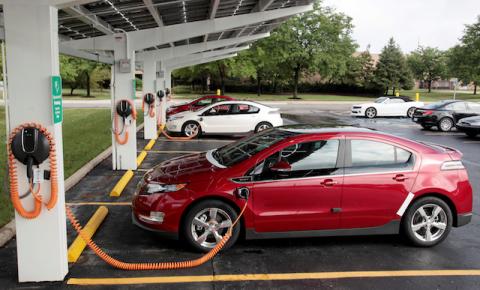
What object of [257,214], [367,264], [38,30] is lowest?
[367,264]

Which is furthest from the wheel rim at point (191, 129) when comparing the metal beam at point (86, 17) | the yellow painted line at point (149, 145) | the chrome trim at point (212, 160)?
the chrome trim at point (212, 160)

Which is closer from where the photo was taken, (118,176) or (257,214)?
(257,214)

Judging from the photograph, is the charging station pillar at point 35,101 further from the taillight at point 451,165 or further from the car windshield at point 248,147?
the taillight at point 451,165

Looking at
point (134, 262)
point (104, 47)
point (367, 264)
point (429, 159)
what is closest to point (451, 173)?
point (429, 159)

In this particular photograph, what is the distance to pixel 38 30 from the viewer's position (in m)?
4.32

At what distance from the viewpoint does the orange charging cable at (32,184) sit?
433 cm

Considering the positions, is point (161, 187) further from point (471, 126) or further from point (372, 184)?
point (471, 126)

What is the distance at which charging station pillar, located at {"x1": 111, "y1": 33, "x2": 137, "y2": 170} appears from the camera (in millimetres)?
10305

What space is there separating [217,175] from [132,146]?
540 centimetres

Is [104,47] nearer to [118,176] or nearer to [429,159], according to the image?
[118,176]

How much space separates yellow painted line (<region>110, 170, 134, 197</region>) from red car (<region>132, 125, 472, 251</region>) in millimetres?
2312

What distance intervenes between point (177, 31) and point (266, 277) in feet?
27.9

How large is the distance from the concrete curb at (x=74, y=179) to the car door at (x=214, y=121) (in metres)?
4.63

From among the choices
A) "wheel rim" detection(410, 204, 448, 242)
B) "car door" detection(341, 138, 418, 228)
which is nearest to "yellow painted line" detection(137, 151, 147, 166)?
"car door" detection(341, 138, 418, 228)
